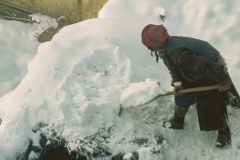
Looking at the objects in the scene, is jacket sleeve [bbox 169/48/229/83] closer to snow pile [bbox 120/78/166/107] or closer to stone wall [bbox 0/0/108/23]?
snow pile [bbox 120/78/166/107]

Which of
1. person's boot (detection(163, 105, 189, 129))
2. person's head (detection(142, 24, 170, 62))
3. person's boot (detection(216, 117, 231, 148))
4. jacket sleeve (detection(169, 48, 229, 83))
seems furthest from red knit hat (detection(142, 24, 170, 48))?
person's boot (detection(216, 117, 231, 148))

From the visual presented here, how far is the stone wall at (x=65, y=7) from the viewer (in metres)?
4.80

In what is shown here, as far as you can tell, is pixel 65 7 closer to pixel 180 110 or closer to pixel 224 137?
pixel 180 110

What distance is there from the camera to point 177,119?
244 cm

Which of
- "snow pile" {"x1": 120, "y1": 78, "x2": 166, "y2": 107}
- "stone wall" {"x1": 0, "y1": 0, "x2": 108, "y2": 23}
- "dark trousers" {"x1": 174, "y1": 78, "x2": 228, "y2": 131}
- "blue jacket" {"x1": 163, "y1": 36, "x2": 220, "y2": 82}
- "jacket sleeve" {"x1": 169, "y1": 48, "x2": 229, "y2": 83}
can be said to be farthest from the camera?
"stone wall" {"x1": 0, "y1": 0, "x2": 108, "y2": 23}

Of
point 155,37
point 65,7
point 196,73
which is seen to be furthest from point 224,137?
point 65,7

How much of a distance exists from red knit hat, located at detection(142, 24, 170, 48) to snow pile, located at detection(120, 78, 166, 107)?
0.45 meters

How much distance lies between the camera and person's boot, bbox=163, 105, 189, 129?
2374 mm

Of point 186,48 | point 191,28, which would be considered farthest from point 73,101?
point 191,28

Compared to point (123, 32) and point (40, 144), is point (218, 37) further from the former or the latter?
point (40, 144)

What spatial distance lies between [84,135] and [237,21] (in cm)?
250

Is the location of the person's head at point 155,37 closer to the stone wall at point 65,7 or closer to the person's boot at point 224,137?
the person's boot at point 224,137

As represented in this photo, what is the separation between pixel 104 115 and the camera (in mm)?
2371

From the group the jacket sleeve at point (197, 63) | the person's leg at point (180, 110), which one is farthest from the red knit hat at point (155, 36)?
the person's leg at point (180, 110)
